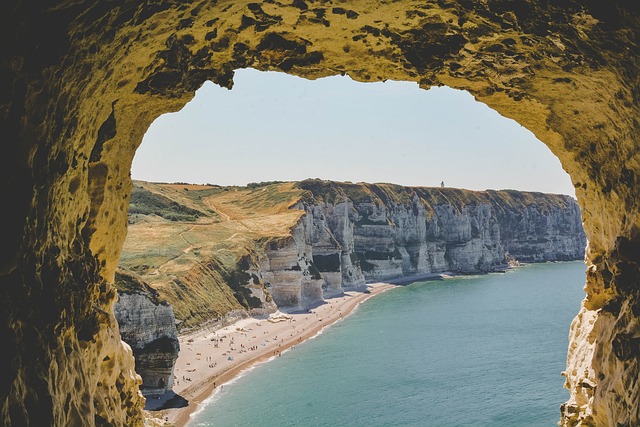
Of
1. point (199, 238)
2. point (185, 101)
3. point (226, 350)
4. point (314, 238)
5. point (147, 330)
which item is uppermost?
point (185, 101)

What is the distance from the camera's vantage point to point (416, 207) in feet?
506

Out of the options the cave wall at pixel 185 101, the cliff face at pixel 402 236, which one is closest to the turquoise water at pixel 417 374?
the cliff face at pixel 402 236

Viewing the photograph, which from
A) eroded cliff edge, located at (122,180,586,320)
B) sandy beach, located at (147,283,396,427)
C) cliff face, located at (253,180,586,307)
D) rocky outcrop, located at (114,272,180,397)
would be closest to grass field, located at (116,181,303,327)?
eroded cliff edge, located at (122,180,586,320)

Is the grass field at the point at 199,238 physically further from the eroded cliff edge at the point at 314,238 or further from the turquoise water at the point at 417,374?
the turquoise water at the point at 417,374

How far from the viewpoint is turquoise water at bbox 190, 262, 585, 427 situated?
137 ft

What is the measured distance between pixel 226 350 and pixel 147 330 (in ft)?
64.4

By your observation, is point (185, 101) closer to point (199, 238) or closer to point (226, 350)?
point (226, 350)

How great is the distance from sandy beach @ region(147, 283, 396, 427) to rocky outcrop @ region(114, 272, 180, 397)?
86.6 inches

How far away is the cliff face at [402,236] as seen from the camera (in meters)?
96.1

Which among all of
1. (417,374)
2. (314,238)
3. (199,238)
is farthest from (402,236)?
(417,374)

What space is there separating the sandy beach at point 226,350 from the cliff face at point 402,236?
9216mm

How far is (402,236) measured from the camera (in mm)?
149625

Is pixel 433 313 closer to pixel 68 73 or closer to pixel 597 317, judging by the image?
pixel 597 317

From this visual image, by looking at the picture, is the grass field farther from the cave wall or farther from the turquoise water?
the cave wall
